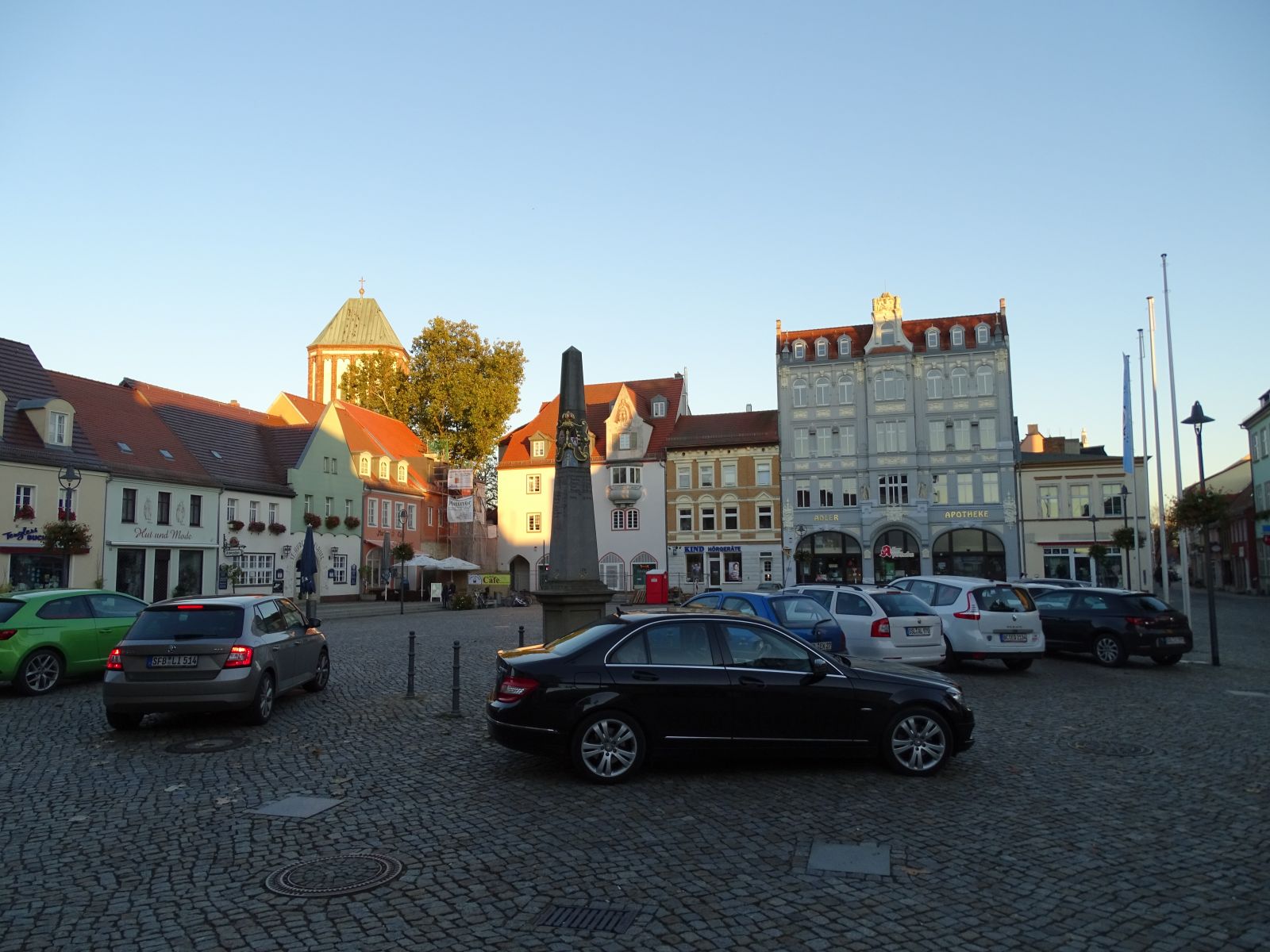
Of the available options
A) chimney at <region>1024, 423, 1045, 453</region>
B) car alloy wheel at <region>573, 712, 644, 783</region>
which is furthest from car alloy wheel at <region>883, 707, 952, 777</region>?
chimney at <region>1024, 423, 1045, 453</region>

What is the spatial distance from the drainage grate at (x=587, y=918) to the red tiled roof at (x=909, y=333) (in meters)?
54.1

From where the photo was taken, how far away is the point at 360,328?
3915 inches

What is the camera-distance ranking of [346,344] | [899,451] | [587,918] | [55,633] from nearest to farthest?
1. [587,918]
2. [55,633]
3. [899,451]
4. [346,344]

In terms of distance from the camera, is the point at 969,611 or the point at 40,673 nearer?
the point at 40,673

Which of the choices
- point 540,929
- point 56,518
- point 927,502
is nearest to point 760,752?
point 540,929

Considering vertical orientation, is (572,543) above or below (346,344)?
below

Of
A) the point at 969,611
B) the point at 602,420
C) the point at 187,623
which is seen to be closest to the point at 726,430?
the point at 602,420

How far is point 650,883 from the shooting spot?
5.82 meters

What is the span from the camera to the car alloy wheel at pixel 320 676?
13953 millimetres

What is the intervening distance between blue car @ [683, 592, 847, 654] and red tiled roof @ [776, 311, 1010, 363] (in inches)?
1709

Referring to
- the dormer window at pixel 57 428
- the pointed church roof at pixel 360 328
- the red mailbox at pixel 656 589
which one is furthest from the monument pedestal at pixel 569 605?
the pointed church roof at pixel 360 328

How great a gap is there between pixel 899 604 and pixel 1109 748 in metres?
5.93

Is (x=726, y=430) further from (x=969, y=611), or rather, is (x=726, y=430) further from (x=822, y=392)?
(x=969, y=611)

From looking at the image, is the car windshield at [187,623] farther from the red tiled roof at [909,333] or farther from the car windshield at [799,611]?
the red tiled roof at [909,333]
